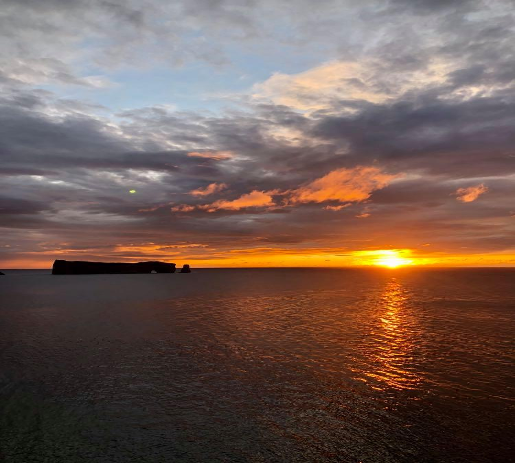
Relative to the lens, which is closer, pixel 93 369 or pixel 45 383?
pixel 45 383

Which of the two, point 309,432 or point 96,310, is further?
point 96,310

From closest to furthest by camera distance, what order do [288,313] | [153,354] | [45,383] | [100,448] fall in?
[100,448] < [45,383] < [153,354] < [288,313]

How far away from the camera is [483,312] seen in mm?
63375

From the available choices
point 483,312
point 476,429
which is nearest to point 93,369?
point 476,429

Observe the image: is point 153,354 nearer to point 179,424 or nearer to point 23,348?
point 23,348

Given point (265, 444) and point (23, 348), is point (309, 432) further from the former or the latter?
point (23, 348)

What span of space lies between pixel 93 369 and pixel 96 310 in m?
41.1

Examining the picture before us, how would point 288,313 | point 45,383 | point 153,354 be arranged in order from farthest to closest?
1. point 288,313
2. point 153,354
3. point 45,383

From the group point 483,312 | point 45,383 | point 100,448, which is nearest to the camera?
point 100,448

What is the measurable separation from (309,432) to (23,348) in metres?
27.9

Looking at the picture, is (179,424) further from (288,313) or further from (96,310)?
(96,310)

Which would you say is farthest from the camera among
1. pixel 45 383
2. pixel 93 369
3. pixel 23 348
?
pixel 23 348

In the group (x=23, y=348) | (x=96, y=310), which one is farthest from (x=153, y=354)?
(x=96, y=310)

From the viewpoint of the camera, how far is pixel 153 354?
3095 cm
